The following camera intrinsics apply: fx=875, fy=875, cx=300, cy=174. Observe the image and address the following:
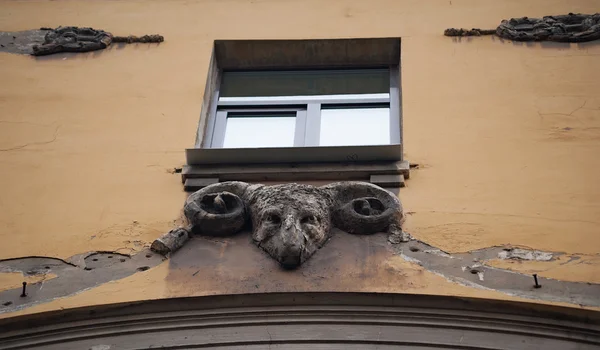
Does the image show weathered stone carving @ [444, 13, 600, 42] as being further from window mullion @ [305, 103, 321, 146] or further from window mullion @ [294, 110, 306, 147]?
window mullion @ [294, 110, 306, 147]

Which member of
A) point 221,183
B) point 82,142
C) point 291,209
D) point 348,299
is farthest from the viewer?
point 82,142

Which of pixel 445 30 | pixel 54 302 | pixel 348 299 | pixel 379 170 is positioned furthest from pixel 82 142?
pixel 445 30

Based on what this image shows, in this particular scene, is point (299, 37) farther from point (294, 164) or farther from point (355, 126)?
point (294, 164)

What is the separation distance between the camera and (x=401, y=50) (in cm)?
707

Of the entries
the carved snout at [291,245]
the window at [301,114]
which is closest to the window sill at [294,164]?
the window at [301,114]

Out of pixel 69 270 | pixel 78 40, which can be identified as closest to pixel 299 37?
pixel 78 40

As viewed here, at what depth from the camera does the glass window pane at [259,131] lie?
6500 mm

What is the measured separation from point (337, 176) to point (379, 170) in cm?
28

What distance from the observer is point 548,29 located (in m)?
6.96

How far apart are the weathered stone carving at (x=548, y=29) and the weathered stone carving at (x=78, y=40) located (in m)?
2.65

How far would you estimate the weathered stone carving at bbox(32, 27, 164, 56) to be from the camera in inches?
285

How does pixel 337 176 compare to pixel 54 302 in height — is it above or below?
above

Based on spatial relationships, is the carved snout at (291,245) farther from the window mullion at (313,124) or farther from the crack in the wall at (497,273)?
the window mullion at (313,124)

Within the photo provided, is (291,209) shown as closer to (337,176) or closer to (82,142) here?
(337,176)
